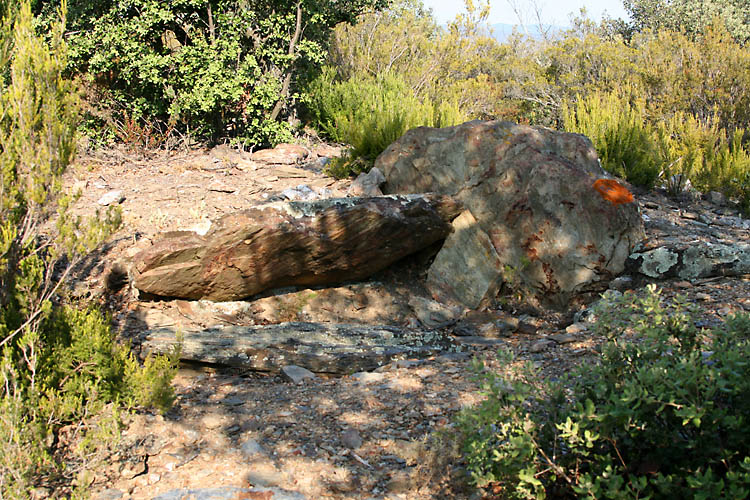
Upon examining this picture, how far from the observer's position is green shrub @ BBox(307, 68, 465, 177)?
755 centimetres

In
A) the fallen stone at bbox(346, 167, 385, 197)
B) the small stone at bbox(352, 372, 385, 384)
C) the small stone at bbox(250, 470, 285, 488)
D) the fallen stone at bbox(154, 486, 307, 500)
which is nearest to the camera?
the fallen stone at bbox(154, 486, 307, 500)

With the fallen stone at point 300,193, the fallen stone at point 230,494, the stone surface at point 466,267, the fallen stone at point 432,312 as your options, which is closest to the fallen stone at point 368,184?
the fallen stone at point 300,193

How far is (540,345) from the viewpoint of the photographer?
464 cm

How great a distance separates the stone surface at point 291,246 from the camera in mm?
4980

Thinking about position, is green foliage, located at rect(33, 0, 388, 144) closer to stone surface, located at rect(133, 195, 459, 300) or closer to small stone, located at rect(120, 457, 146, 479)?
stone surface, located at rect(133, 195, 459, 300)

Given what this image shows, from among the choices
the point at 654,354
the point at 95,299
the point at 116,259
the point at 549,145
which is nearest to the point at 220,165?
the point at 116,259

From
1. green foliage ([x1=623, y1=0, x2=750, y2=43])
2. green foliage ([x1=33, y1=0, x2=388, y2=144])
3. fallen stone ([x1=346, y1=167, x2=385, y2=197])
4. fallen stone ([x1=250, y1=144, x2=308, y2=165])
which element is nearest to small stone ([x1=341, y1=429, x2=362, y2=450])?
fallen stone ([x1=346, y1=167, x2=385, y2=197])

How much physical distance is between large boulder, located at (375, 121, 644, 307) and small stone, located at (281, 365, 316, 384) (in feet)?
6.89

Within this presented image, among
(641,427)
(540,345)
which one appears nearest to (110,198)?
(540,345)

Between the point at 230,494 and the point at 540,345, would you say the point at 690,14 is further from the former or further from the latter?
the point at 230,494

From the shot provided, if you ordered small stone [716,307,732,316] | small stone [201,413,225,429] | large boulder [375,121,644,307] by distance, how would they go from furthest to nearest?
large boulder [375,121,644,307]
small stone [716,307,732,316]
small stone [201,413,225,429]

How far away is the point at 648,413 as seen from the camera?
2.16m

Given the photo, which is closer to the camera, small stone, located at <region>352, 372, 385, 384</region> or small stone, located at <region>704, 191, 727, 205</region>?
small stone, located at <region>352, 372, 385, 384</region>

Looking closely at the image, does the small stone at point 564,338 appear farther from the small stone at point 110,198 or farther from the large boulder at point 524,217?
the small stone at point 110,198
